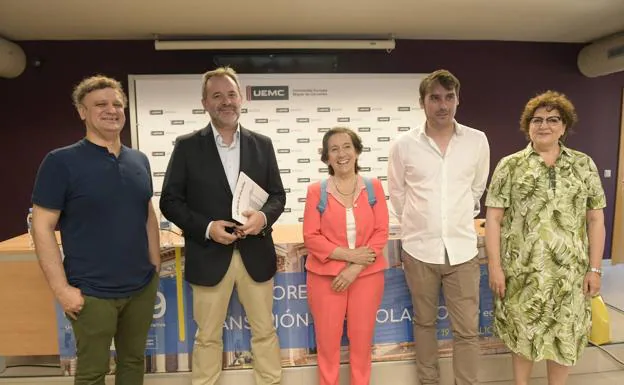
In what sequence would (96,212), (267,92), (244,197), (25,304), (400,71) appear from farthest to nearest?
(400,71), (267,92), (25,304), (244,197), (96,212)

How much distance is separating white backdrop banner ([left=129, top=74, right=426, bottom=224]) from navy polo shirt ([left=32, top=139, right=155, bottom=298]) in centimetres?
Result: 339

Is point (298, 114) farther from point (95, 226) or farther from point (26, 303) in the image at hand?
point (95, 226)

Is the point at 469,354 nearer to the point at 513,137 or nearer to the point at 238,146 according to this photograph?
the point at 238,146

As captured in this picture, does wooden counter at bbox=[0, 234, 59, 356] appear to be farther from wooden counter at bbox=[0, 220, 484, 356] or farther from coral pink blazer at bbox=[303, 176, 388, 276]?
coral pink blazer at bbox=[303, 176, 388, 276]

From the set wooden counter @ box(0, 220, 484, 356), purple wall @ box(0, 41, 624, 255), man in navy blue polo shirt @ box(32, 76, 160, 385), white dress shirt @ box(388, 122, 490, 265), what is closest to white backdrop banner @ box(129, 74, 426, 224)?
purple wall @ box(0, 41, 624, 255)

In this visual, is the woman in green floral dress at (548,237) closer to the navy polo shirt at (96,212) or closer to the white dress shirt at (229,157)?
the white dress shirt at (229,157)

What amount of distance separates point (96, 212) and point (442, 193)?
1.44 metres

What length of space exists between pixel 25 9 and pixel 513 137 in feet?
18.4

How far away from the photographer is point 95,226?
1552 millimetres

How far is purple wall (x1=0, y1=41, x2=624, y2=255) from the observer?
4.99 meters

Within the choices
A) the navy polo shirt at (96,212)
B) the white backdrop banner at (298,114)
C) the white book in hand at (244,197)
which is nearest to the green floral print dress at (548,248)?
the white book in hand at (244,197)

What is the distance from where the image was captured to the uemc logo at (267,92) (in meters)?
4.95

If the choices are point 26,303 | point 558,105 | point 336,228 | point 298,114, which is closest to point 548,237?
point 558,105

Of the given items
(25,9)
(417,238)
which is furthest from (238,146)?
(25,9)
